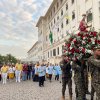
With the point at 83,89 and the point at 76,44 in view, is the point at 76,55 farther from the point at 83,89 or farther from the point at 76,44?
the point at 83,89

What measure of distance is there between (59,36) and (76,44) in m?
37.9

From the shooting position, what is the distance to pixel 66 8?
136 feet

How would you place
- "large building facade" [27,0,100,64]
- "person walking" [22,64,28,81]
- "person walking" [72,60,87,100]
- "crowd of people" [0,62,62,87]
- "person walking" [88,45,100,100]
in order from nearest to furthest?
"person walking" [88,45,100,100] → "person walking" [72,60,87,100] → "crowd of people" [0,62,62,87] → "person walking" [22,64,28,81] → "large building facade" [27,0,100,64]

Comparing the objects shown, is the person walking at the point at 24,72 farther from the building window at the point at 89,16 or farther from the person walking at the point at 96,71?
the person walking at the point at 96,71

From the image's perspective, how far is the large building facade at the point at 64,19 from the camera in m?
28.6

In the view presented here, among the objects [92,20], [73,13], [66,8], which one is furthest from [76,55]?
[66,8]

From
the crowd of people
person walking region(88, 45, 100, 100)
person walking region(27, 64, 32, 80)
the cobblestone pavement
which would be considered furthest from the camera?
person walking region(27, 64, 32, 80)

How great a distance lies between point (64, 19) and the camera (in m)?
43.4

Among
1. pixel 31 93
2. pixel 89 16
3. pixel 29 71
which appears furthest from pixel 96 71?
pixel 89 16

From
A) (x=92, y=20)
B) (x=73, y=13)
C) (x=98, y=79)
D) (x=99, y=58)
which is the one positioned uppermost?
(x=73, y=13)

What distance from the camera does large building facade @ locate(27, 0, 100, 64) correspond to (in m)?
28.6

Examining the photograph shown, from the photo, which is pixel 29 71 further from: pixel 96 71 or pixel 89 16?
pixel 96 71

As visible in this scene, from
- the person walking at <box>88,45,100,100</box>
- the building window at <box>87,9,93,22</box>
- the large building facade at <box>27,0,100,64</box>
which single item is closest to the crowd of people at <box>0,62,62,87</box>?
the large building facade at <box>27,0,100,64</box>

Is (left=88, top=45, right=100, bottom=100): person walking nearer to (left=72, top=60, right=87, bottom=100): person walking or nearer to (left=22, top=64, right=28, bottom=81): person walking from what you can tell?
(left=72, top=60, right=87, bottom=100): person walking
